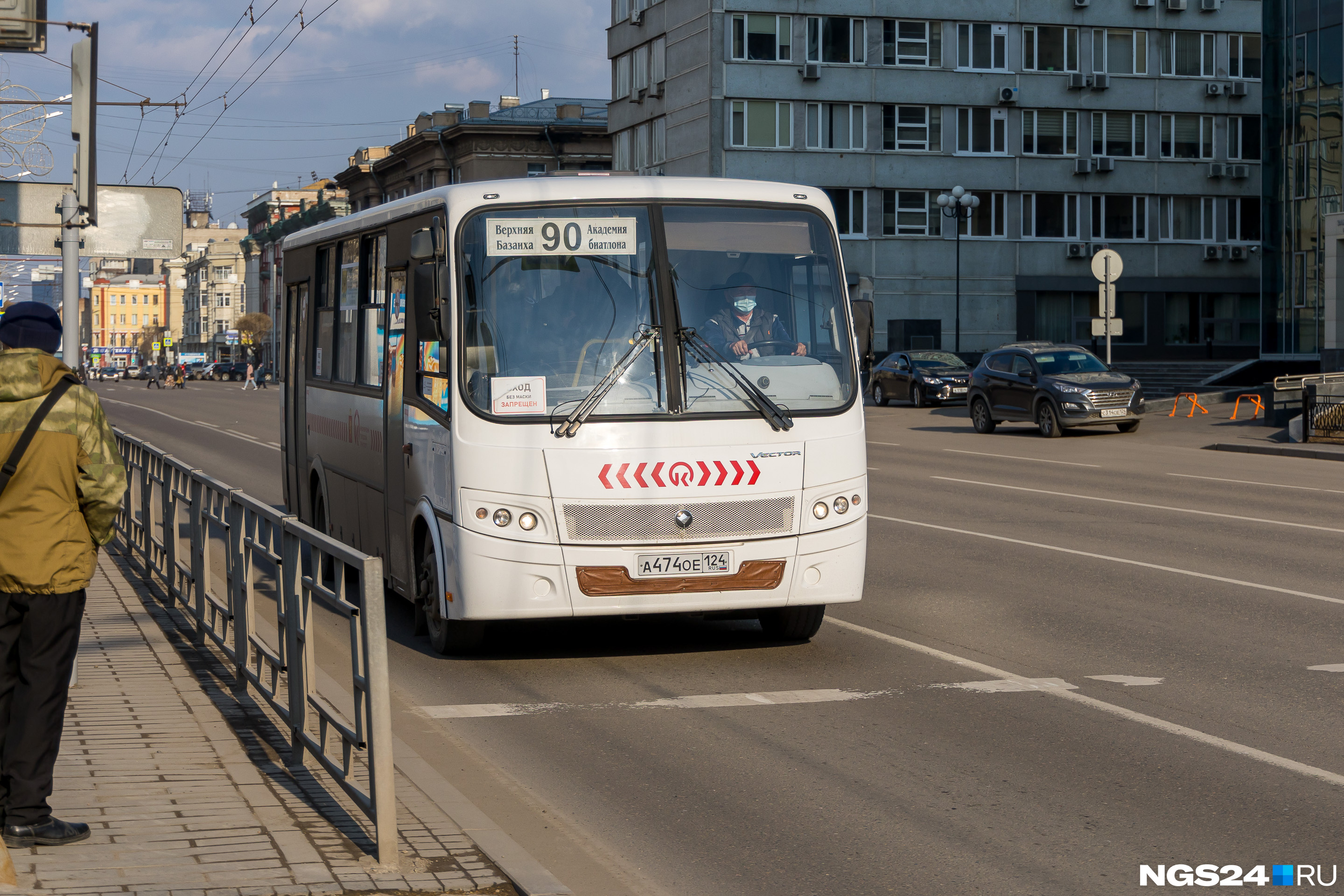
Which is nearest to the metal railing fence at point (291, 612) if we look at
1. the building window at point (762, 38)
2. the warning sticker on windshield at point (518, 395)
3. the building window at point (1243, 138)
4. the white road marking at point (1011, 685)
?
the warning sticker on windshield at point (518, 395)

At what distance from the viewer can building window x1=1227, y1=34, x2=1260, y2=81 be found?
6850 cm

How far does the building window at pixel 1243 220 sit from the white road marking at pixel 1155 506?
2092 inches

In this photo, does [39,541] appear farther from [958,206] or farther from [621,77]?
[621,77]

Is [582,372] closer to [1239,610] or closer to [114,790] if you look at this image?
[114,790]

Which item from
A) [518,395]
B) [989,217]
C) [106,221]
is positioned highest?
[989,217]

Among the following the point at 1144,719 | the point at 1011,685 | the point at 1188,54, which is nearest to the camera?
the point at 1144,719

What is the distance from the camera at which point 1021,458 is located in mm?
25359

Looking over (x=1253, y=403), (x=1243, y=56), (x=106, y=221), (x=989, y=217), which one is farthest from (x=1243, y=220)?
(x=106, y=221)

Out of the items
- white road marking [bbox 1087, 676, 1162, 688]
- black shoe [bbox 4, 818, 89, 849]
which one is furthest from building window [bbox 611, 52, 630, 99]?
black shoe [bbox 4, 818, 89, 849]

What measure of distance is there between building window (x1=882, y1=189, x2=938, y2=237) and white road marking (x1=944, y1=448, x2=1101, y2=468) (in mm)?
38309

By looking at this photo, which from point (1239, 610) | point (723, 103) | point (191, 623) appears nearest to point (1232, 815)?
point (1239, 610)

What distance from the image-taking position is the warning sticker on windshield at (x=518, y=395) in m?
8.70

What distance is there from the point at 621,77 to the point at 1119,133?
2044cm

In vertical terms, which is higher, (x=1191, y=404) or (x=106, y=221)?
(x=106, y=221)
